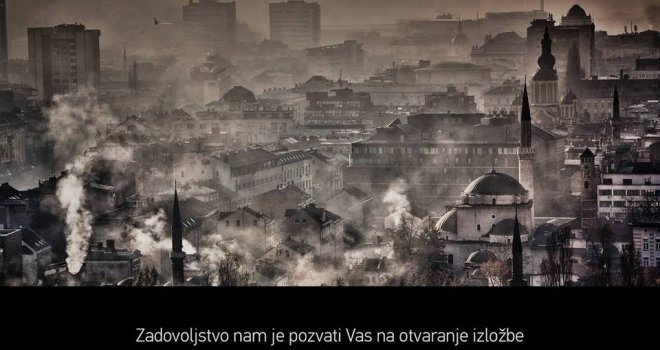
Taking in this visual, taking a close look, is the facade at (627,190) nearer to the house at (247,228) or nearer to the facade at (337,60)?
the house at (247,228)

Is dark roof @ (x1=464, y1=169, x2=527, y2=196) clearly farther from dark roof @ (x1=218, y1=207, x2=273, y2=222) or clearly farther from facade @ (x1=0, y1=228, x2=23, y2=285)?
facade @ (x1=0, y1=228, x2=23, y2=285)

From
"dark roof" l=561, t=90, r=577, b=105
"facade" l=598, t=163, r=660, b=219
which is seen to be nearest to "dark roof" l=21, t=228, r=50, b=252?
"facade" l=598, t=163, r=660, b=219

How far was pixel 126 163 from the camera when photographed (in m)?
22.3

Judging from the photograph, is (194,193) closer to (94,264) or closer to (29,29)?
(94,264)

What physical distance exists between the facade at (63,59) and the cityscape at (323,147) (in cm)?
5

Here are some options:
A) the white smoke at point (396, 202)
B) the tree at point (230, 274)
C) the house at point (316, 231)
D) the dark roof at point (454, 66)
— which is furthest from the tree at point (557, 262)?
the dark roof at point (454, 66)

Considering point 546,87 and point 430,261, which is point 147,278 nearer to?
point 430,261

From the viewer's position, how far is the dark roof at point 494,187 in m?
17.6

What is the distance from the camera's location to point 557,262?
15156 mm

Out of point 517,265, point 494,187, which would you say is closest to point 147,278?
point 517,265

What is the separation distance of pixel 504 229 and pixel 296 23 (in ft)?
63.2
